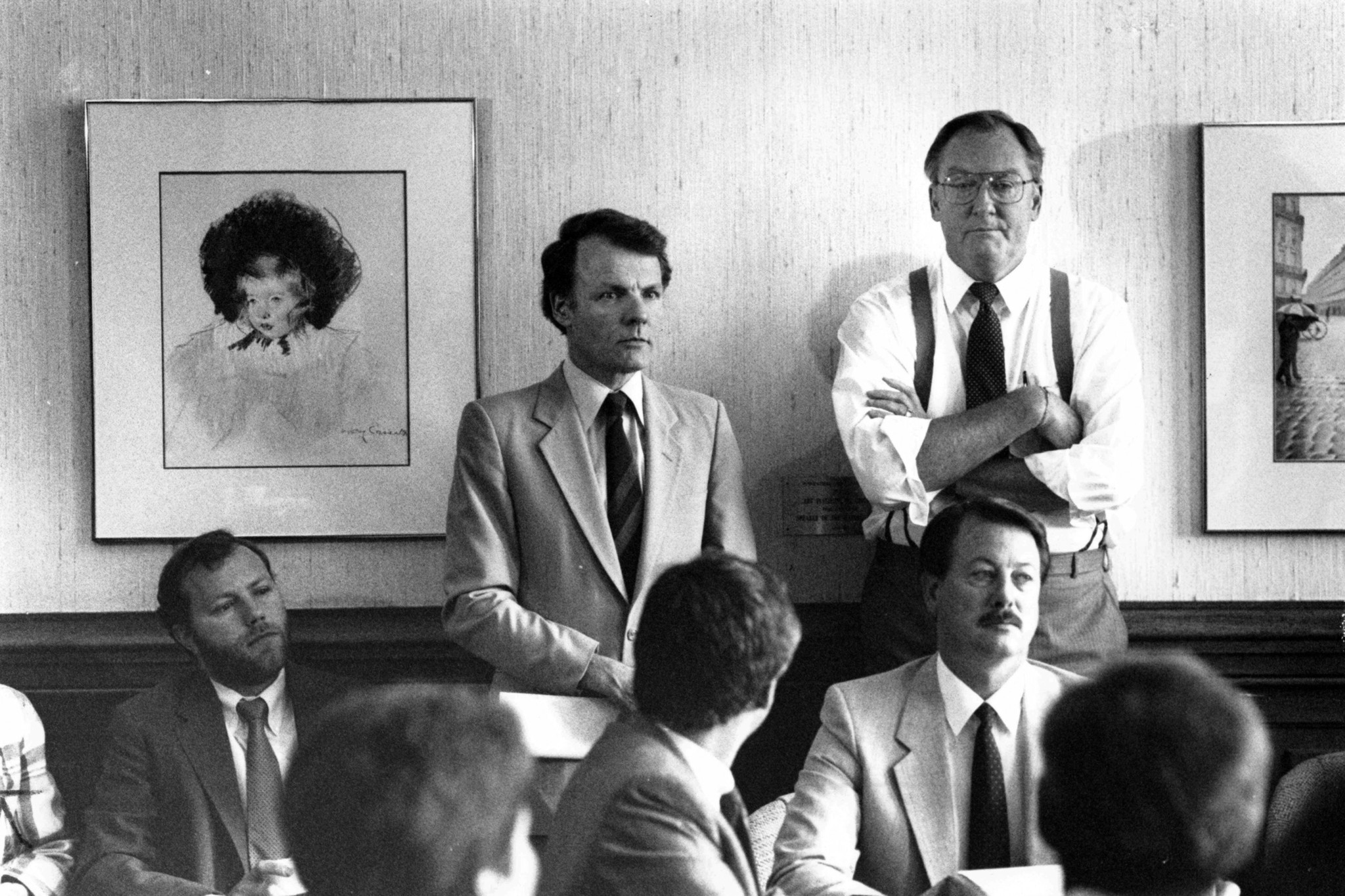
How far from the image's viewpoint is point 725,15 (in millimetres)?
3299

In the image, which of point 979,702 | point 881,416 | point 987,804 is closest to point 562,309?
point 881,416

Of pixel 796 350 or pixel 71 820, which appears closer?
pixel 71 820

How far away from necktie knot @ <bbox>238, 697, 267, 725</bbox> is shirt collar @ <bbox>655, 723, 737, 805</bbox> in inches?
49.6

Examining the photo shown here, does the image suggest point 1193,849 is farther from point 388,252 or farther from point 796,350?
point 388,252

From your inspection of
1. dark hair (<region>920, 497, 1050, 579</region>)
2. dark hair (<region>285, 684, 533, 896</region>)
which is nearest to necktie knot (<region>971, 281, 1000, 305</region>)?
dark hair (<region>920, 497, 1050, 579</region>)

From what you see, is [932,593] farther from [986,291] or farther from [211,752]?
[211,752]

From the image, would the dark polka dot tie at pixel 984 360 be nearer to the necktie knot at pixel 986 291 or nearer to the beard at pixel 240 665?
the necktie knot at pixel 986 291

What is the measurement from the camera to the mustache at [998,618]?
2180 mm

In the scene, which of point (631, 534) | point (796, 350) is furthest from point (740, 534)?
point (796, 350)

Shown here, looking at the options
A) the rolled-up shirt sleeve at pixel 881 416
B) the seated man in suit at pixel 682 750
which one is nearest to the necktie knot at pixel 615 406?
the rolled-up shirt sleeve at pixel 881 416

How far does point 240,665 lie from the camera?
251 cm

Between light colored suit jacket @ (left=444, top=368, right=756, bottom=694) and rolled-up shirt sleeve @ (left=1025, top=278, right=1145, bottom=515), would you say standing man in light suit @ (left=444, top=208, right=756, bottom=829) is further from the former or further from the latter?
rolled-up shirt sleeve @ (left=1025, top=278, right=1145, bottom=515)

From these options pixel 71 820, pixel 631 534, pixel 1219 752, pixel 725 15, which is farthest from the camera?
pixel 725 15

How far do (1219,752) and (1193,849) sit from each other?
9 centimetres
